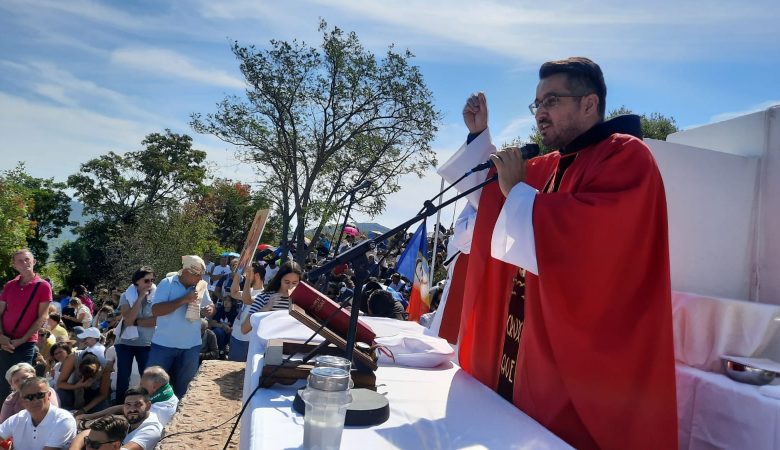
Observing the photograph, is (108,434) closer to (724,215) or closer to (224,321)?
(724,215)

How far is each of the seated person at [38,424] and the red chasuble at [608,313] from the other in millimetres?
4704

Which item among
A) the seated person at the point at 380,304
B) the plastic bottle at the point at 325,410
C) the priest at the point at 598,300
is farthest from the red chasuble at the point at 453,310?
the seated person at the point at 380,304

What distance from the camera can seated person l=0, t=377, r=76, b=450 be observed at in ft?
16.2

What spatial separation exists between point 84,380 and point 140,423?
335cm

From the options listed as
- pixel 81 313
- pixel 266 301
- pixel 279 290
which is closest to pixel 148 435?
pixel 266 301

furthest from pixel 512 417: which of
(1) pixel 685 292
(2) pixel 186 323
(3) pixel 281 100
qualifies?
(3) pixel 281 100

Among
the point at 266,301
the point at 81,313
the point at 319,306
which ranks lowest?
the point at 81,313

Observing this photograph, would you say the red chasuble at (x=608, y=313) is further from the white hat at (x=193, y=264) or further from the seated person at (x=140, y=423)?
the white hat at (x=193, y=264)

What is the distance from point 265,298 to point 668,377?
14.2 ft

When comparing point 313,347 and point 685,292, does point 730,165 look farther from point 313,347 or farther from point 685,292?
point 313,347

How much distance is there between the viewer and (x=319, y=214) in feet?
58.3

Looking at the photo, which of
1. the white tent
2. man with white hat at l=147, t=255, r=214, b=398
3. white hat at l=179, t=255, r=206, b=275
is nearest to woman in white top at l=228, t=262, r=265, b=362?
man with white hat at l=147, t=255, r=214, b=398

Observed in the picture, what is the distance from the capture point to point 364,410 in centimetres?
157

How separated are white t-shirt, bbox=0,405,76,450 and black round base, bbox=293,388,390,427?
4419 mm
